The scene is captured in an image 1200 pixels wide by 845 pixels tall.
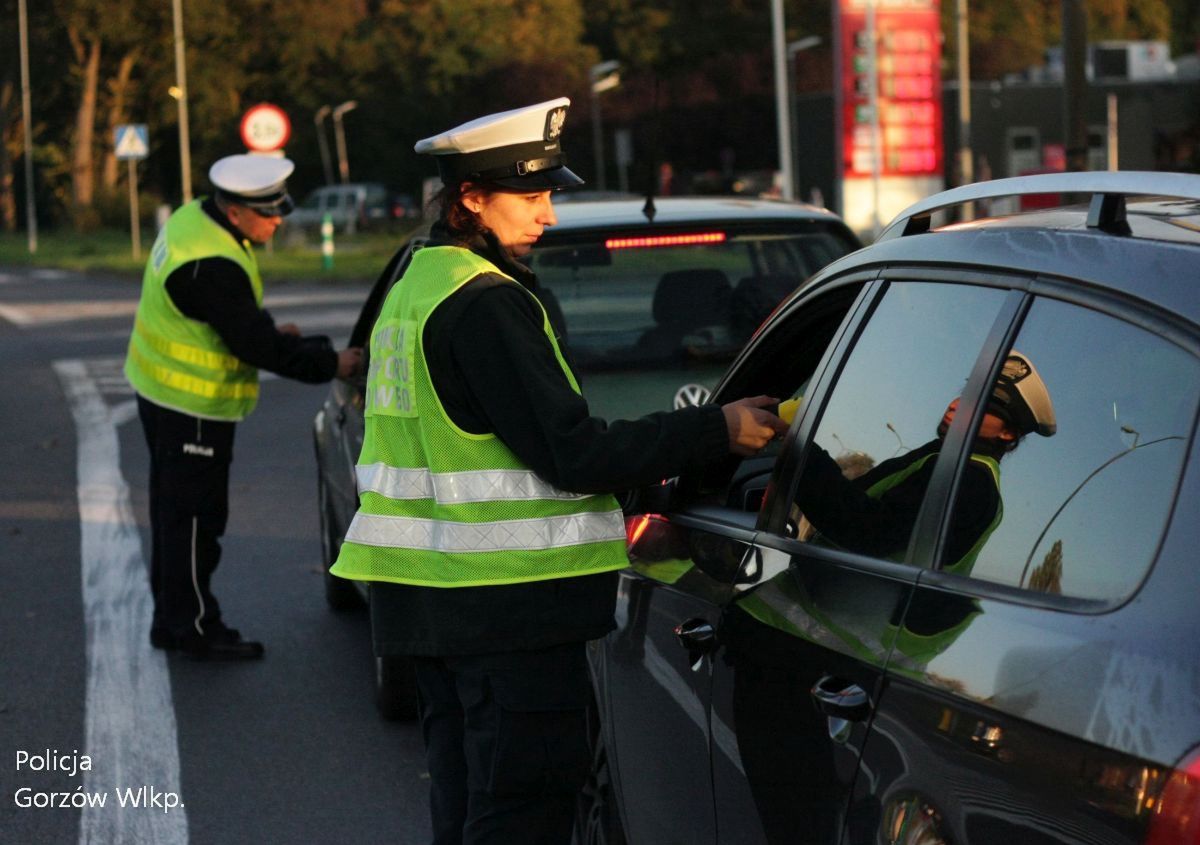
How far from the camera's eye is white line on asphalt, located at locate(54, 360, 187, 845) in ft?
17.1

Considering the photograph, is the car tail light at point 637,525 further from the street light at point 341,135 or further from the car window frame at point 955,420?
the street light at point 341,135

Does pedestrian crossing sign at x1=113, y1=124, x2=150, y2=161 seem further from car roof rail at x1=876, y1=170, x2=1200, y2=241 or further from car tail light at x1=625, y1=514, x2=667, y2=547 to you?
car roof rail at x1=876, y1=170, x2=1200, y2=241

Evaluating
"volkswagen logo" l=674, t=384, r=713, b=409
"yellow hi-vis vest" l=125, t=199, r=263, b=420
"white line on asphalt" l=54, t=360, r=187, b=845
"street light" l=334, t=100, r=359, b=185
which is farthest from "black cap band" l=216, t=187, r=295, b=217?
"street light" l=334, t=100, r=359, b=185

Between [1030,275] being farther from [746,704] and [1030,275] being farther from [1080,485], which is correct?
[746,704]

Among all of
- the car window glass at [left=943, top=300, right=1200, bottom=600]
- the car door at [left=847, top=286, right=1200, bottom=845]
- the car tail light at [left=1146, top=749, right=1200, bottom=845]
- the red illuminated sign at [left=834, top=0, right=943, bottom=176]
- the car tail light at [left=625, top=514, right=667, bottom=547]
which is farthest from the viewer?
the red illuminated sign at [left=834, top=0, right=943, bottom=176]

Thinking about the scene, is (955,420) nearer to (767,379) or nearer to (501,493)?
(501,493)

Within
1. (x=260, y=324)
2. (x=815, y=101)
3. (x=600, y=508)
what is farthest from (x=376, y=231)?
(x=600, y=508)

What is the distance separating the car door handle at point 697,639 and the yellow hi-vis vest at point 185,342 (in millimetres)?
3935

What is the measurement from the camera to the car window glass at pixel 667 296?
6.11 meters

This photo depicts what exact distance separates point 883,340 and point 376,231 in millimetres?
58216

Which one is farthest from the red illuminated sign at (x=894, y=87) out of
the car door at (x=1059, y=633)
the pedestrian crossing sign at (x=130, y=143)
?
the car door at (x=1059, y=633)

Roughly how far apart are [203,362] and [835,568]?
456cm

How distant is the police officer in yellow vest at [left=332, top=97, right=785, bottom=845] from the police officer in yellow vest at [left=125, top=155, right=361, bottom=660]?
3496 millimetres

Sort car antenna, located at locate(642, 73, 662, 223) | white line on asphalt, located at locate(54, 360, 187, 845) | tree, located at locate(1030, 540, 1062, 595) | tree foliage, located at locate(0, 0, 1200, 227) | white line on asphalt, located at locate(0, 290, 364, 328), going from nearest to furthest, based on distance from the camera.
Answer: tree, located at locate(1030, 540, 1062, 595), car antenna, located at locate(642, 73, 662, 223), white line on asphalt, located at locate(54, 360, 187, 845), white line on asphalt, located at locate(0, 290, 364, 328), tree foliage, located at locate(0, 0, 1200, 227)
